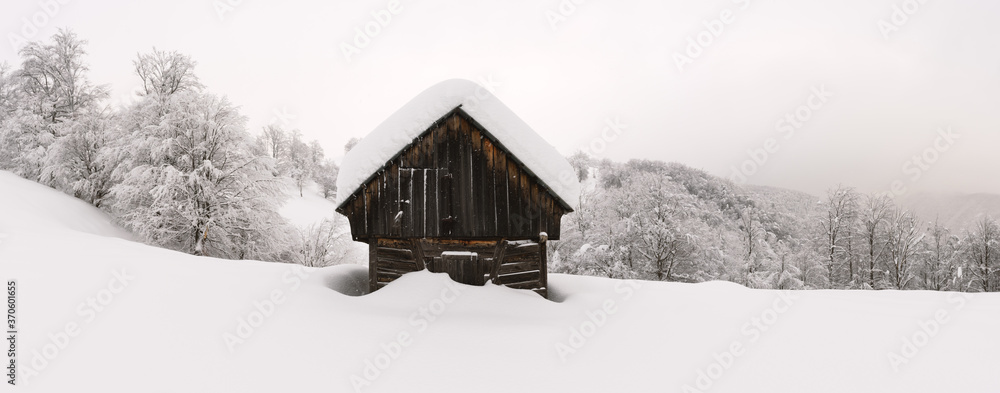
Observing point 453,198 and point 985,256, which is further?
point 985,256

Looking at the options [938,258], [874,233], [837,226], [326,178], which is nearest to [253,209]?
[837,226]

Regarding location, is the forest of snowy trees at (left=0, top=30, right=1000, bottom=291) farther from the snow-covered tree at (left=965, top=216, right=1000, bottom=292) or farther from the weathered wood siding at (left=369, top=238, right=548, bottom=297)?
the weathered wood siding at (left=369, top=238, right=548, bottom=297)

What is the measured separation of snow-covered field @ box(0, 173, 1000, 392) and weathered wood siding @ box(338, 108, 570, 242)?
134 cm

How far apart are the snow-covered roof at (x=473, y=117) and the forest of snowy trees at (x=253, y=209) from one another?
44.8ft

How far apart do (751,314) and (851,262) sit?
81.4ft

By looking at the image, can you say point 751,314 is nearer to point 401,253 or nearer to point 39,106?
point 401,253

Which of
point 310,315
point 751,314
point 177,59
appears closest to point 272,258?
point 177,59

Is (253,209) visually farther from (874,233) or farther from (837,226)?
(874,233)

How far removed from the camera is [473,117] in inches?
372

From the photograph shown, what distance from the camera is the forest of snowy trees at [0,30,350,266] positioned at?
18828mm

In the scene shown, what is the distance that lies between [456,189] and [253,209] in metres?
15.7

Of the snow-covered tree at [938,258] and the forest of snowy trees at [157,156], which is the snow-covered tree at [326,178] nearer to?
the forest of snowy trees at [157,156]

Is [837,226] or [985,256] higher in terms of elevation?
[837,226]

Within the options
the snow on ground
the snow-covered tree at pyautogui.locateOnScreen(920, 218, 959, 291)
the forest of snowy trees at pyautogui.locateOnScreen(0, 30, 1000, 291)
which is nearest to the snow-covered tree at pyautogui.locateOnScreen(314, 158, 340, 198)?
the snow on ground
